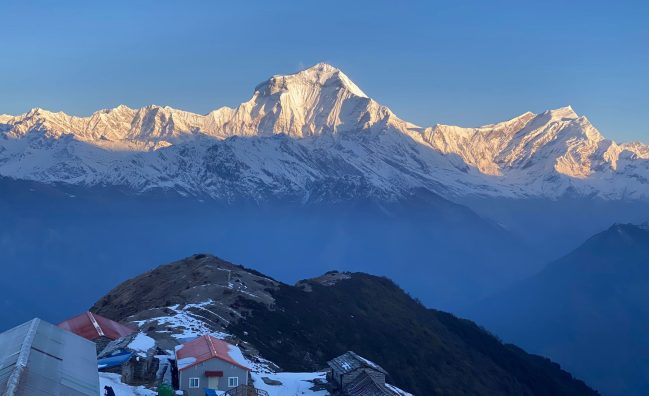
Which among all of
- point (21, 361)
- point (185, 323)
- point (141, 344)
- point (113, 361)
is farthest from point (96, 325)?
point (21, 361)

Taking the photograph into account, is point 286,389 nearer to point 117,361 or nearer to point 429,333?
point 117,361

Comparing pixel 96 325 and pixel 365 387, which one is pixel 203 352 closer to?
pixel 365 387

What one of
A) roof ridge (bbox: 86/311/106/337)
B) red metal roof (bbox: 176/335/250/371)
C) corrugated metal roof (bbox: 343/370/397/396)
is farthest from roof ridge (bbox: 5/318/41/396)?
corrugated metal roof (bbox: 343/370/397/396)

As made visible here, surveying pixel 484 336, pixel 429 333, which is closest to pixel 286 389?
pixel 429 333

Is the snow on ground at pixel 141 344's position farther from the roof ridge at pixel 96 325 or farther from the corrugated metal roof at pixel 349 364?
the corrugated metal roof at pixel 349 364

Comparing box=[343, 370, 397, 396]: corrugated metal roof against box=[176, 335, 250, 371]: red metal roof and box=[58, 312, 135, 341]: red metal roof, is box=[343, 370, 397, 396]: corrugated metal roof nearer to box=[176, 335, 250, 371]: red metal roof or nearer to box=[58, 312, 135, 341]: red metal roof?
box=[176, 335, 250, 371]: red metal roof

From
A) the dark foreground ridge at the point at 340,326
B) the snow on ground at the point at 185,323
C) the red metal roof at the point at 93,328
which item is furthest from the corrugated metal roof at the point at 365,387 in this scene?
the dark foreground ridge at the point at 340,326
